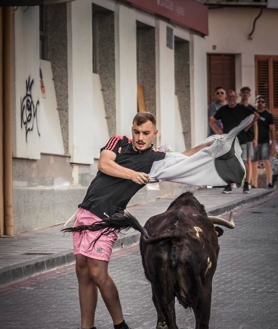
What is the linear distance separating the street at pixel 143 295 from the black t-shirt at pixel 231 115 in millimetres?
6567

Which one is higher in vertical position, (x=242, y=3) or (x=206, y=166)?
(x=242, y=3)

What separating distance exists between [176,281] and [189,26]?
1777 cm

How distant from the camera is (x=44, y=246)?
14844 millimetres

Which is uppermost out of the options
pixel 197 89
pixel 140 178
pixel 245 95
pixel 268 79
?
pixel 268 79

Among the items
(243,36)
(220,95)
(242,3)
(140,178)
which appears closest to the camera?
(140,178)

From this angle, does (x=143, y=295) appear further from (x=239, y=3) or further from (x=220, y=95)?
(x=239, y=3)

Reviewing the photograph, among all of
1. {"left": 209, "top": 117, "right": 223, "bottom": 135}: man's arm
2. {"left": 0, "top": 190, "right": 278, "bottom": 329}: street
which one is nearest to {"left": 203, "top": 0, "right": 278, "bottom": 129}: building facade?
{"left": 209, "top": 117, "right": 223, "bottom": 135}: man's arm

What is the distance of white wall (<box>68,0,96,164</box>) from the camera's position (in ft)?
61.8

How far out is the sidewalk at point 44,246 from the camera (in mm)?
12718

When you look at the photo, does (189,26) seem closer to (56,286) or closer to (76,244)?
(56,286)

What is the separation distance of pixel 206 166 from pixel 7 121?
8050 mm

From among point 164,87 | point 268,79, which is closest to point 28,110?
point 164,87

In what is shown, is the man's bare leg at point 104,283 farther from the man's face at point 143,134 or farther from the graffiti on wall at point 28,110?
the graffiti on wall at point 28,110

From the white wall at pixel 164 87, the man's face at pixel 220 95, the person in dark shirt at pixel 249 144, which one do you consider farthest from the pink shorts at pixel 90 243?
the man's face at pixel 220 95
